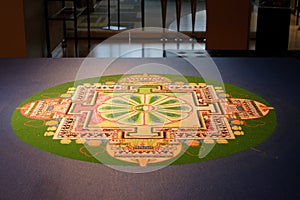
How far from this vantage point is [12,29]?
5281 millimetres

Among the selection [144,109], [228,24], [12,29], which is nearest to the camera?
[144,109]

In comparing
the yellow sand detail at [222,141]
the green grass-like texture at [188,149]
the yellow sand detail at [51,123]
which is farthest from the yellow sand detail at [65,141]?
the yellow sand detail at [222,141]

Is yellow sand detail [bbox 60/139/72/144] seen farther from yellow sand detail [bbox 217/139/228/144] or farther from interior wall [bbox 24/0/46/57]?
interior wall [bbox 24/0/46/57]

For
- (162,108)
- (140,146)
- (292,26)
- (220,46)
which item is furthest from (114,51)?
(140,146)

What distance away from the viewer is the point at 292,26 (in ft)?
24.6

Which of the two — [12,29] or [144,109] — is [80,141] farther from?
[12,29]

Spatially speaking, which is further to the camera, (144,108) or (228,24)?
(228,24)

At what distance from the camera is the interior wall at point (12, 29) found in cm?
523

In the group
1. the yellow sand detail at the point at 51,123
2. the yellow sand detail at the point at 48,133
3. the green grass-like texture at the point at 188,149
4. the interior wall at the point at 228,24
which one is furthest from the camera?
the interior wall at the point at 228,24

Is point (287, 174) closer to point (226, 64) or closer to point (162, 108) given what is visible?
point (162, 108)

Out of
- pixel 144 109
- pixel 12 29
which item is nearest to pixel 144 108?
pixel 144 109

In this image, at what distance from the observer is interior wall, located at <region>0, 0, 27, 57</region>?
5.23 metres

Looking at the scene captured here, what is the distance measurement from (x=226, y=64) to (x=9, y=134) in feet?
5.15

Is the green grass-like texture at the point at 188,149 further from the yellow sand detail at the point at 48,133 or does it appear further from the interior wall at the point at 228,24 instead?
the interior wall at the point at 228,24
